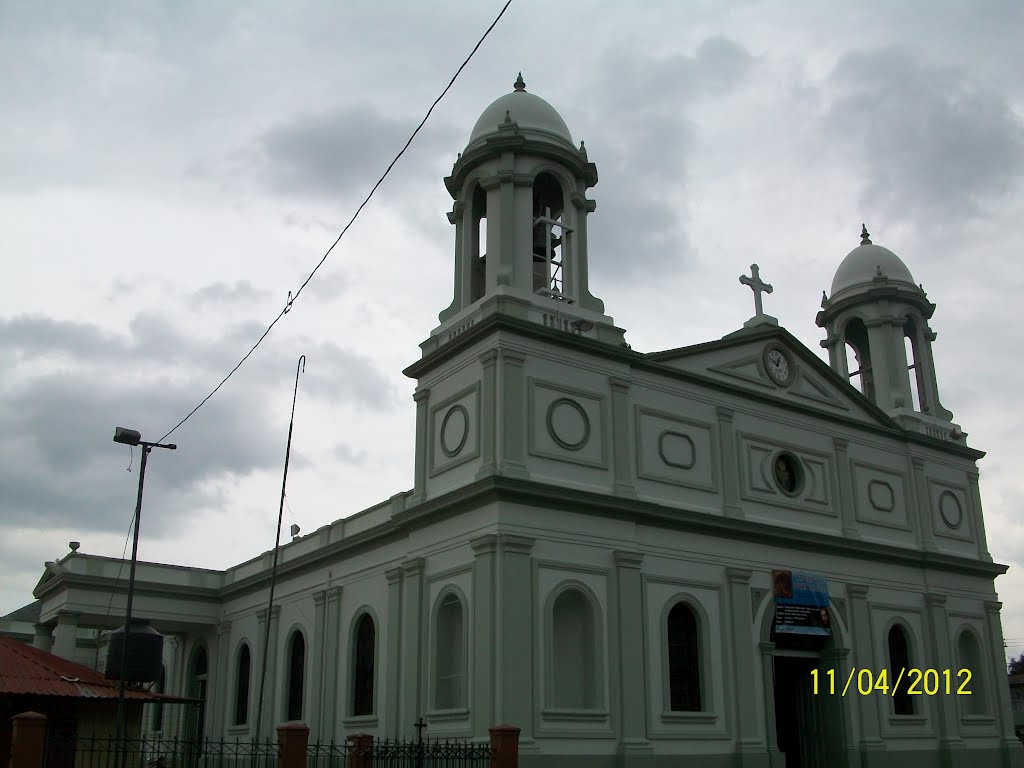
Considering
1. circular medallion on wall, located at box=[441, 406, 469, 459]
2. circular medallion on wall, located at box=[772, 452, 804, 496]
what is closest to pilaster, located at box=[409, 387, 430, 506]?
circular medallion on wall, located at box=[441, 406, 469, 459]

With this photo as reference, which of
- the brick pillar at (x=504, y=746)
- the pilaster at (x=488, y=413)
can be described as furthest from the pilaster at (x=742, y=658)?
the brick pillar at (x=504, y=746)

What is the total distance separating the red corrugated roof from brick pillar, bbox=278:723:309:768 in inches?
217

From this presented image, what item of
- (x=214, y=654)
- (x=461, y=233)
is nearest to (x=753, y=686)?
(x=461, y=233)

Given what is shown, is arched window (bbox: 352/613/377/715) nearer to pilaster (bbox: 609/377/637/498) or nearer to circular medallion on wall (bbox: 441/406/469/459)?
circular medallion on wall (bbox: 441/406/469/459)

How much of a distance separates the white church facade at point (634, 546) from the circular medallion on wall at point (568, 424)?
0.04 meters

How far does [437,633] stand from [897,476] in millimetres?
14560

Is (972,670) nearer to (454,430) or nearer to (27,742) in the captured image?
(454,430)

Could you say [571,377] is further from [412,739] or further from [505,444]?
[412,739]

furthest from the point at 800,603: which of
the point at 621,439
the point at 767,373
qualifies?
the point at 621,439

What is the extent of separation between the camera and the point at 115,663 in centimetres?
2297

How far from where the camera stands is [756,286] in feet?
91.6

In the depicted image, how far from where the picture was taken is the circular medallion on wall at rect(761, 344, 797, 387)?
27.2 metres

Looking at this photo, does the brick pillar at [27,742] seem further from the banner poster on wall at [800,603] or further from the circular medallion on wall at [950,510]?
the circular medallion on wall at [950,510]

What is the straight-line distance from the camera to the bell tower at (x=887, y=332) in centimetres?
3106
